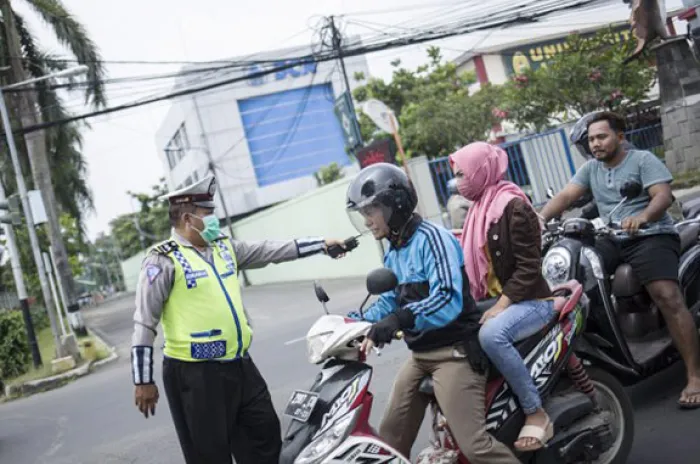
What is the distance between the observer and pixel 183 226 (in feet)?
11.1

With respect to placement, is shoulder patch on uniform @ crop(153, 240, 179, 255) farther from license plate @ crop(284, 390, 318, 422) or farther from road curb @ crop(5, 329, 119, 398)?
road curb @ crop(5, 329, 119, 398)

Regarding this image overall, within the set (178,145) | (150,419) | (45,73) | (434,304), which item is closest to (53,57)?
(45,73)

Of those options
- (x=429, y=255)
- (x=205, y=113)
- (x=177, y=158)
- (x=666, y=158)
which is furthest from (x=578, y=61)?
(x=177, y=158)

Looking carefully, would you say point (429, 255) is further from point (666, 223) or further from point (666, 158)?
point (666, 158)

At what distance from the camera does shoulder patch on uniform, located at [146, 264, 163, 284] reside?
320 centimetres

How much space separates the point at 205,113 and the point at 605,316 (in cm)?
3620

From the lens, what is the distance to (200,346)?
10.6 feet

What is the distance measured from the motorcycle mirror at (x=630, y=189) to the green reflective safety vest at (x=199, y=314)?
2189 mm

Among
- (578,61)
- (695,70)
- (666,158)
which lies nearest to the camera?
(695,70)

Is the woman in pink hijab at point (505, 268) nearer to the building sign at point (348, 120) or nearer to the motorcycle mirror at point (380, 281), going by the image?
the motorcycle mirror at point (380, 281)

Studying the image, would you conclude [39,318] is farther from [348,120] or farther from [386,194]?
[386,194]

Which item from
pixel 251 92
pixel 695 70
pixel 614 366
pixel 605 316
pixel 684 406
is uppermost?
pixel 251 92

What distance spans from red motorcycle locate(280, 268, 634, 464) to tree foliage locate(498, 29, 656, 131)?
15064 mm

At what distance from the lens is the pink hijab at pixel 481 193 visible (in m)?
3.26
